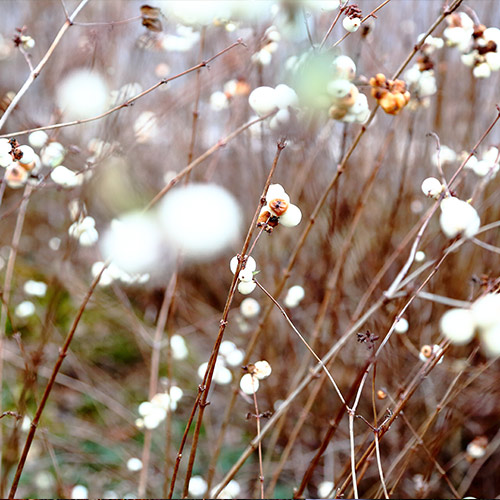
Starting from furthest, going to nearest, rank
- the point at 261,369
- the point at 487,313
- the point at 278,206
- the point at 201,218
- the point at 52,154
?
the point at 201,218 → the point at 52,154 → the point at 261,369 → the point at 278,206 → the point at 487,313

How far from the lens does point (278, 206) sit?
61 cm

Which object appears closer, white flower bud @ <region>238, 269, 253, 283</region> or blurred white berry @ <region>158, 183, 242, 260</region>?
white flower bud @ <region>238, 269, 253, 283</region>

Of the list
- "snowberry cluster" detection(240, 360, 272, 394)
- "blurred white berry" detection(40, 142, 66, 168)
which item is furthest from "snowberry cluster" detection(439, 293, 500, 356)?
"blurred white berry" detection(40, 142, 66, 168)

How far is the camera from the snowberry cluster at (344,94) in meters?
0.62

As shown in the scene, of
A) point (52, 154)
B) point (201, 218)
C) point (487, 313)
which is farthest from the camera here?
point (201, 218)

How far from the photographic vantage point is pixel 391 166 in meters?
1.84

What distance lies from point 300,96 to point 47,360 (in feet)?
5.26

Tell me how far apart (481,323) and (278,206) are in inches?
9.9

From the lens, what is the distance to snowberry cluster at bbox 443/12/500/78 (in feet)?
2.69

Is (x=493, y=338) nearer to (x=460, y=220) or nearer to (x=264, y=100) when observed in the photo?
(x=460, y=220)

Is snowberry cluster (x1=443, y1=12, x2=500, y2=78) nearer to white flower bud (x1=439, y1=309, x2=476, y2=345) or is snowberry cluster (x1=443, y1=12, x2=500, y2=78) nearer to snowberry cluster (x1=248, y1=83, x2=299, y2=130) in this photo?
snowberry cluster (x1=248, y1=83, x2=299, y2=130)

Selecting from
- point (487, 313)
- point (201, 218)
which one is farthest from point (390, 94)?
point (201, 218)

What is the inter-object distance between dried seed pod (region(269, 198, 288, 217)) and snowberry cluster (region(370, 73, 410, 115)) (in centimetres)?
20

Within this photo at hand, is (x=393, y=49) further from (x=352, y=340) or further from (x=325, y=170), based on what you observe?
(x=352, y=340)
